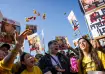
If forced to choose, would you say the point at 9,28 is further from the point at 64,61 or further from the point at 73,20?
the point at 73,20

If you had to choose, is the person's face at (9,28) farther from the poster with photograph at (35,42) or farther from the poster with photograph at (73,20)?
the poster with photograph at (35,42)

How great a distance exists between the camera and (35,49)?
48.8 feet

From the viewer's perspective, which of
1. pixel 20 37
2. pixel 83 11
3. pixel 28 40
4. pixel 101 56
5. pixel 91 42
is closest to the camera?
pixel 20 37

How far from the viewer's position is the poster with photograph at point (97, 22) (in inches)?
170

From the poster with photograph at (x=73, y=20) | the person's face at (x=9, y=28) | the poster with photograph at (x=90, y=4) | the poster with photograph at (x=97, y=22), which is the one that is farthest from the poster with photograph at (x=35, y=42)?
the poster with photograph at (x=97, y=22)

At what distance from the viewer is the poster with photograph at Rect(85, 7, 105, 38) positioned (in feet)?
14.2

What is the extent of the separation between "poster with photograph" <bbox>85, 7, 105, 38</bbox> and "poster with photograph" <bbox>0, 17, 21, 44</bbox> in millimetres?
1795

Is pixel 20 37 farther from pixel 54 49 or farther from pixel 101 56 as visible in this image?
pixel 54 49

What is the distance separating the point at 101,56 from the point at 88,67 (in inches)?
12.9

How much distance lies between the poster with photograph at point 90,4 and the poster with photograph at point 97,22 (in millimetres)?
107

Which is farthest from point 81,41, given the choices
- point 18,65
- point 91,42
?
point 18,65

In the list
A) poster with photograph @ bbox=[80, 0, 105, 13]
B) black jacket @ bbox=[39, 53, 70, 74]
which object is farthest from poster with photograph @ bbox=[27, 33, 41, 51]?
poster with photograph @ bbox=[80, 0, 105, 13]

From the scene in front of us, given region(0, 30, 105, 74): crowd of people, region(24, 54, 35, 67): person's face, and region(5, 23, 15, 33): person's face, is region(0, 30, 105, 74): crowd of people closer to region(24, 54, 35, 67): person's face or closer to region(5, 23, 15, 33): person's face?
region(24, 54, 35, 67): person's face

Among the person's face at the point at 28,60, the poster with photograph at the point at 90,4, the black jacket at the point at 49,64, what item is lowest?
the black jacket at the point at 49,64
